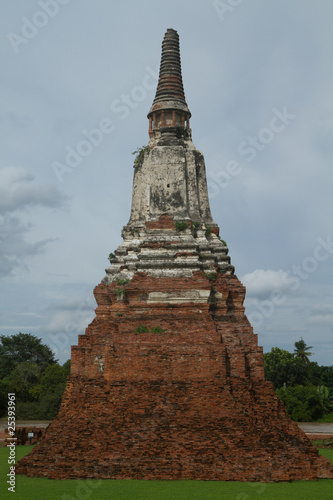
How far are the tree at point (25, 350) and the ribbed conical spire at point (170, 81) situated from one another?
32379mm

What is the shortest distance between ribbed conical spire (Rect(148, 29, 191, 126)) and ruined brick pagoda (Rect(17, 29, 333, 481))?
1834 mm

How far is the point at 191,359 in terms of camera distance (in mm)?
14000

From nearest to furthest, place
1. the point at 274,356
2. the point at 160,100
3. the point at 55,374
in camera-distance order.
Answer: the point at 160,100 → the point at 55,374 → the point at 274,356

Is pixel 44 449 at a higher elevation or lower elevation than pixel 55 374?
lower

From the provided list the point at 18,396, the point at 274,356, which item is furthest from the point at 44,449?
the point at 274,356

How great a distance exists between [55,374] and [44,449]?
1006 inches

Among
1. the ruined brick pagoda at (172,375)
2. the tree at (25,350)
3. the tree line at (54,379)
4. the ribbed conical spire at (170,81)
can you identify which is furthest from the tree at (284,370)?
the ribbed conical spire at (170,81)

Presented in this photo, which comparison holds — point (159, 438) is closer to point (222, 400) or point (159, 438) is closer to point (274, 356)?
point (222, 400)

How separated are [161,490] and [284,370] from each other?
33718 mm

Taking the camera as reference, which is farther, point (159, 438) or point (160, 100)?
point (160, 100)

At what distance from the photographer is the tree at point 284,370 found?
1666 inches

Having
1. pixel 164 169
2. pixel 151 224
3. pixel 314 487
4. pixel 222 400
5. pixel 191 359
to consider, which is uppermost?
pixel 164 169

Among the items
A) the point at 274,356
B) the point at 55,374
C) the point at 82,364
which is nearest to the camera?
the point at 82,364

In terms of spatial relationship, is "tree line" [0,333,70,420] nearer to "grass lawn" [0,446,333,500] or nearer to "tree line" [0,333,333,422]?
"tree line" [0,333,333,422]
